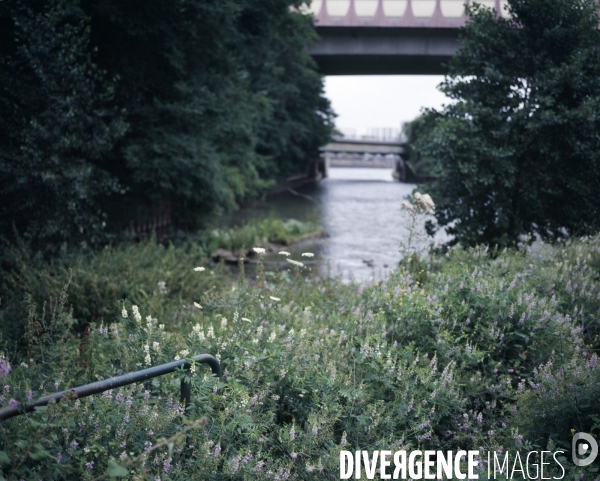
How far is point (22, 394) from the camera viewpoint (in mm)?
2943

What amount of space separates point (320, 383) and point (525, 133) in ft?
26.7

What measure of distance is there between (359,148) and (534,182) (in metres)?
71.5

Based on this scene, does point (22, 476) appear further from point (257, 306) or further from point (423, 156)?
point (423, 156)

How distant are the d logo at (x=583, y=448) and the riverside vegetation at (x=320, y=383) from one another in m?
0.07

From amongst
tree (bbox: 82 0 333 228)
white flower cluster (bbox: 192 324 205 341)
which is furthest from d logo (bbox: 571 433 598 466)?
tree (bbox: 82 0 333 228)

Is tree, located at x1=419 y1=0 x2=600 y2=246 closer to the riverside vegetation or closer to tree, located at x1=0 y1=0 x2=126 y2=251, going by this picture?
the riverside vegetation

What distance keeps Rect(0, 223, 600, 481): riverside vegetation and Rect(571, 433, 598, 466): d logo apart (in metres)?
0.07

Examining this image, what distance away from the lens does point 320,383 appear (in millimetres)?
4320

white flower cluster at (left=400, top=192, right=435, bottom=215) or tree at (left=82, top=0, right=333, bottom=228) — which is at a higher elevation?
tree at (left=82, top=0, right=333, bottom=228)

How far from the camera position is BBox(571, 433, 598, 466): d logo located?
368 centimetres

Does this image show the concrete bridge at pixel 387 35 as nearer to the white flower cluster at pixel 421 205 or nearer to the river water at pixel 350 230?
the river water at pixel 350 230

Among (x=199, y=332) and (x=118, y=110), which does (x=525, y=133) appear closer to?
(x=118, y=110)

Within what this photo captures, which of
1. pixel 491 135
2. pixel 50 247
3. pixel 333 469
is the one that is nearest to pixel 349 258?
pixel 491 135

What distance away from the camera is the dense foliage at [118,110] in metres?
10.4
